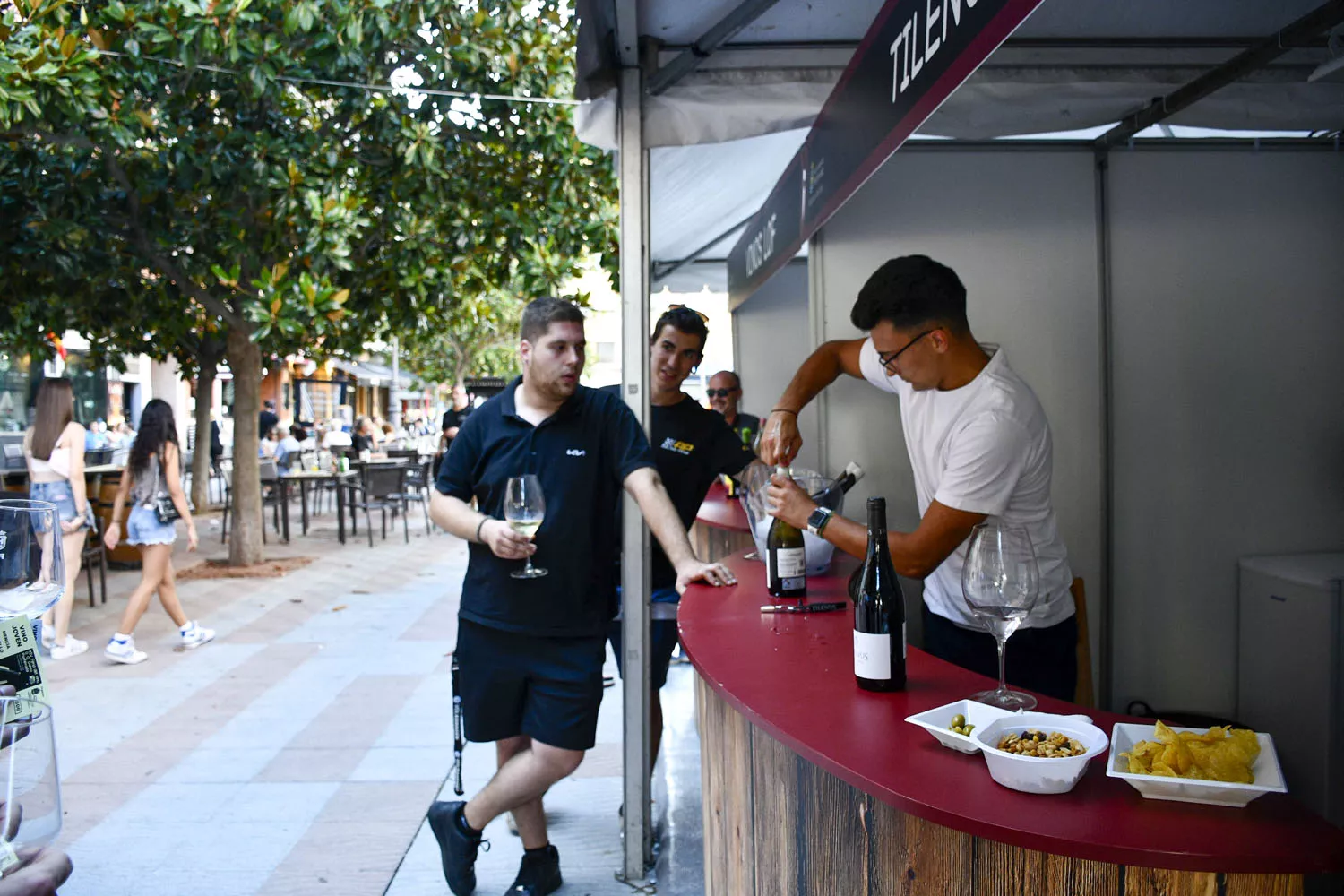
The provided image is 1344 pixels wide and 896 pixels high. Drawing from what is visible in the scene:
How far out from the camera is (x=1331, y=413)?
3.97 meters

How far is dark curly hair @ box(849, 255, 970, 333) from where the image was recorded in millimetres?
2555

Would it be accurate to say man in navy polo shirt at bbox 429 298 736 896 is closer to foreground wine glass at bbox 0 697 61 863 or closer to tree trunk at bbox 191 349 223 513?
foreground wine glass at bbox 0 697 61 863

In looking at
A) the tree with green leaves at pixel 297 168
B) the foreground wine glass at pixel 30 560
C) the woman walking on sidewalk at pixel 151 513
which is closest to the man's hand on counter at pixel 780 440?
the foreground wine glass at pixel 30 560

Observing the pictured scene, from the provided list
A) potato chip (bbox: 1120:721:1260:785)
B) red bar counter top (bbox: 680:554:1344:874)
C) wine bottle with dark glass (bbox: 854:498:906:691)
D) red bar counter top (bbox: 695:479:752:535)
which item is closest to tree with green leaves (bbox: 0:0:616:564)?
red bar counter top (bbox: 695:479:752:535)

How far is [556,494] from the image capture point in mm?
3082

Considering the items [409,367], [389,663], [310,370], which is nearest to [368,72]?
[389,663]

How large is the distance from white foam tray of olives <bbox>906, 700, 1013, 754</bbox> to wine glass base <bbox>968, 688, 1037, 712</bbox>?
0.07 metres

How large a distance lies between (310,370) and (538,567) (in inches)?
1362

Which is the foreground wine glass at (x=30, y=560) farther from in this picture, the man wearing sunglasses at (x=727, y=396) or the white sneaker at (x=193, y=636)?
the white sneaker at (x=193, y=636)

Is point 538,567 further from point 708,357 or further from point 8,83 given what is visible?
point 708,357

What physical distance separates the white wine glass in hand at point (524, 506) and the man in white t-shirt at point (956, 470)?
0.73m

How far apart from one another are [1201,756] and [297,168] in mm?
8065

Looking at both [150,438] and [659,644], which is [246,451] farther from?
[659,644]

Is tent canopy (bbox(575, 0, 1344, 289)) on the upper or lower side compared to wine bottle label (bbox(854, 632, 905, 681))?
upper
